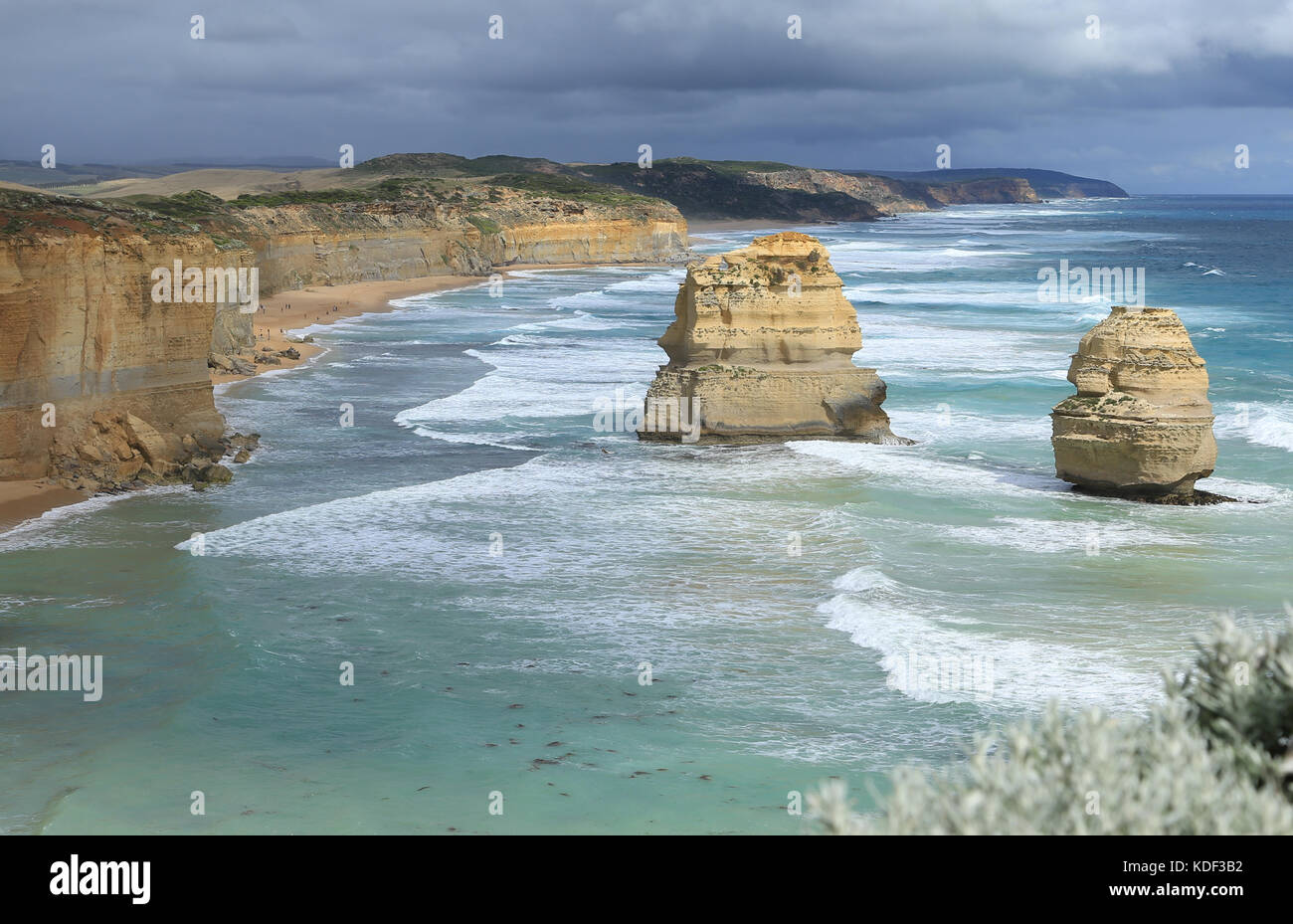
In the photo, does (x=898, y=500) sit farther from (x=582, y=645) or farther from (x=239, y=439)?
(x=239, y=439)

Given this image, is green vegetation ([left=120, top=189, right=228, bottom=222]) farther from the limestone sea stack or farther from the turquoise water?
the limestone sea stack

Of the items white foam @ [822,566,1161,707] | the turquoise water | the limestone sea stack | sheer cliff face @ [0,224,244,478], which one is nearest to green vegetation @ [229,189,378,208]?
the turquoise water

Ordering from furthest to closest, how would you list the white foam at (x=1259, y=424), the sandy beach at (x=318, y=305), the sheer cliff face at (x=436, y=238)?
1. the sheer cliff face at (x=436, y=238)
2. the sandy beach at (x=318, y=305)
3. the white foam at (x=1259, y=424)

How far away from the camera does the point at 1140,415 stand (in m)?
22.0

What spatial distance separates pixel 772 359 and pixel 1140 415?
7836 millimetres

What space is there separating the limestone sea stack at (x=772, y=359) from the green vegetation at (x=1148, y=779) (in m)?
20.5

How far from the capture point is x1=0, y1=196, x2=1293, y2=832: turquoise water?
12.0 meters

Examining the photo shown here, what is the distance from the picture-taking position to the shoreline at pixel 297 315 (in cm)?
2195

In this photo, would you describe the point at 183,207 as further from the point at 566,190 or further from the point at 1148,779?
the point at 566,190

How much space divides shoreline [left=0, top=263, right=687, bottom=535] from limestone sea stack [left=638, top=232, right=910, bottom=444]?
1162 centimetres

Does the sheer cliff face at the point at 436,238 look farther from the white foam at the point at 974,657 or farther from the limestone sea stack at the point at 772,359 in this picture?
the white foam at the point at 974,657

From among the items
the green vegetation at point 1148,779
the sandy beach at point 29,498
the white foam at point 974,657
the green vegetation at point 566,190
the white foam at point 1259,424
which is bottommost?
the white foam at point 974,657

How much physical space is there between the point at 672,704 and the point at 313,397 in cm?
2324

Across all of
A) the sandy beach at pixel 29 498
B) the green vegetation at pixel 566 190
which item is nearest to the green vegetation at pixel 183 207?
the sandy beach at pixel 29 498
